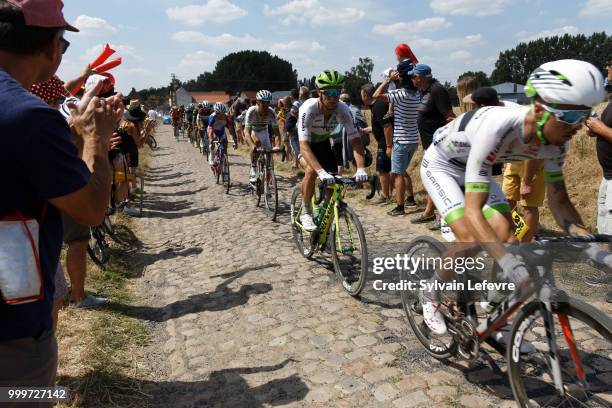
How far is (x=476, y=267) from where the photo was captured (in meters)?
3.27

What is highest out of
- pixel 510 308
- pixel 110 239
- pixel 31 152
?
pixel 31 152

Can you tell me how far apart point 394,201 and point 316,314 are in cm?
509

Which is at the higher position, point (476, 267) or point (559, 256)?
point (559, 256)

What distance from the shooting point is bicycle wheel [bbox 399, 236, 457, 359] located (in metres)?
3.48

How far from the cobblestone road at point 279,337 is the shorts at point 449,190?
1.22 m

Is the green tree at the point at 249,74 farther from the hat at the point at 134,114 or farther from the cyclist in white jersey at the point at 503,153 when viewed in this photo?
the cyclist in white jersey at the point at 503,153

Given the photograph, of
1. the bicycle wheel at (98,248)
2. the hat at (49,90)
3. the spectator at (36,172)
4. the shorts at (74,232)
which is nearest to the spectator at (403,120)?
the bicycle wheel at (98,248)

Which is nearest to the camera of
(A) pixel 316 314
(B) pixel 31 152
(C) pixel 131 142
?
(B) pixel 31 152

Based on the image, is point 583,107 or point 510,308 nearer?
point 583,107

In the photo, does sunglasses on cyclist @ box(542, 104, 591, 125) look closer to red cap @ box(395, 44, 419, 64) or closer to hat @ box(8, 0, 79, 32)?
hat @ box(8, 0, 79, 32)

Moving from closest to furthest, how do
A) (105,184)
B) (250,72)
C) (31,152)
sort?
(31,152), (105,184), (250,72)

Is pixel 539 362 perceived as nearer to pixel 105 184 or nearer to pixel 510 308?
pixel 510 308

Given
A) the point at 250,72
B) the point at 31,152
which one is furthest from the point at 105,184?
the point at 250,72

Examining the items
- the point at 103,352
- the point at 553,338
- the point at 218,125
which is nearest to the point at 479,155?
the point at 553,338
